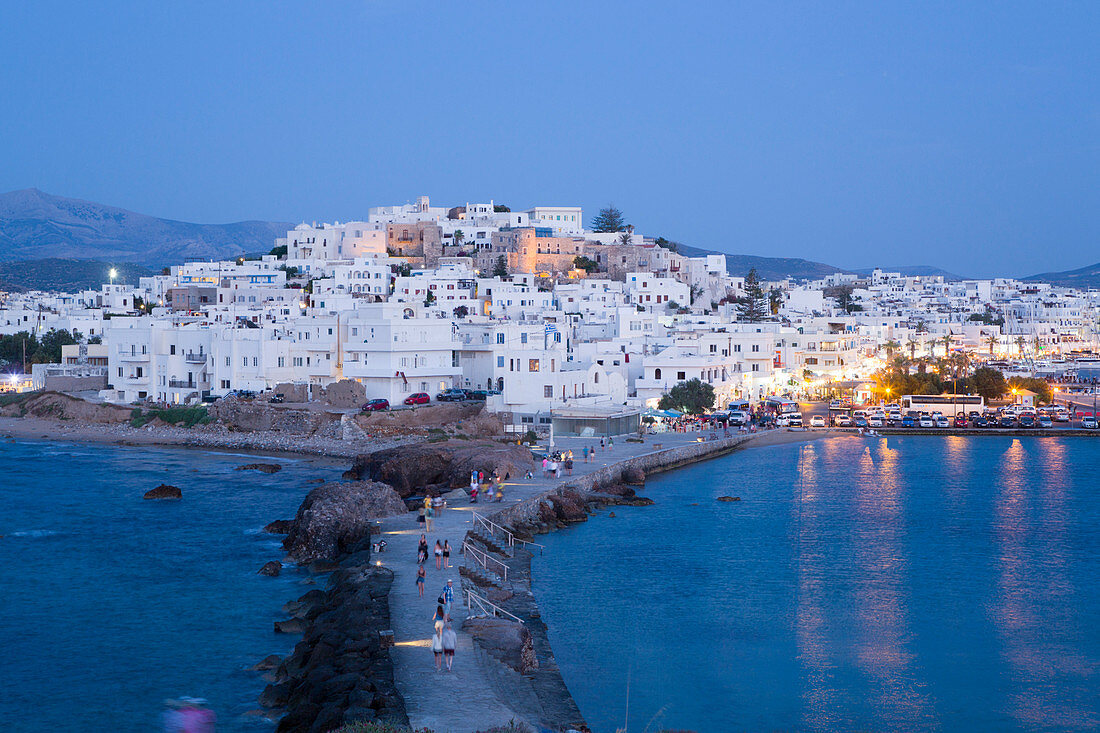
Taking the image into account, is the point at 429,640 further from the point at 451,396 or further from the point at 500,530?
the point at 451,396

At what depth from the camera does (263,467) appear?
128ft

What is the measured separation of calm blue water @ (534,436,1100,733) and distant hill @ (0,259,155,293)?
13528cm

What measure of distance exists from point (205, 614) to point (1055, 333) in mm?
88944

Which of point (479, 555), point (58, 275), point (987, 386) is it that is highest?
point (58, 275)

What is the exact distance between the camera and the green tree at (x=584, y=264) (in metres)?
81.3

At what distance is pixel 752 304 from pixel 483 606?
63.6 m

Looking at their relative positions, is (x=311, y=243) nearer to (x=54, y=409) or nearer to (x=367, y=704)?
(x=54, y=409)

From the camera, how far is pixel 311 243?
85.8 meters

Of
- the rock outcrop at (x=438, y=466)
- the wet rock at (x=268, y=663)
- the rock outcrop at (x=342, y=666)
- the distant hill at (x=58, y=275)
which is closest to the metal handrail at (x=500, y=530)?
the rock outcrop at (x=342, y=666)

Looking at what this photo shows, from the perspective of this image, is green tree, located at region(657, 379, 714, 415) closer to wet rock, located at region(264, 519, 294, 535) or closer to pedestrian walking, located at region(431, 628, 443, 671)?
wet rock, located at region(264, 519, 294, 535)

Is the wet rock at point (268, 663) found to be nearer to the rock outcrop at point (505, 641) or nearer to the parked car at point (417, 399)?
the rock outcrop at point (505, 641)

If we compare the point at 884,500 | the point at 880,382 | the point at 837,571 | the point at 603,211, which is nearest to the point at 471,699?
the point at 837,571

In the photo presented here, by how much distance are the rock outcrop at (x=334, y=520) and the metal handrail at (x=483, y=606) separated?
6663mm

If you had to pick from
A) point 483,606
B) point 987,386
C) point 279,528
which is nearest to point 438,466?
point 279,528
